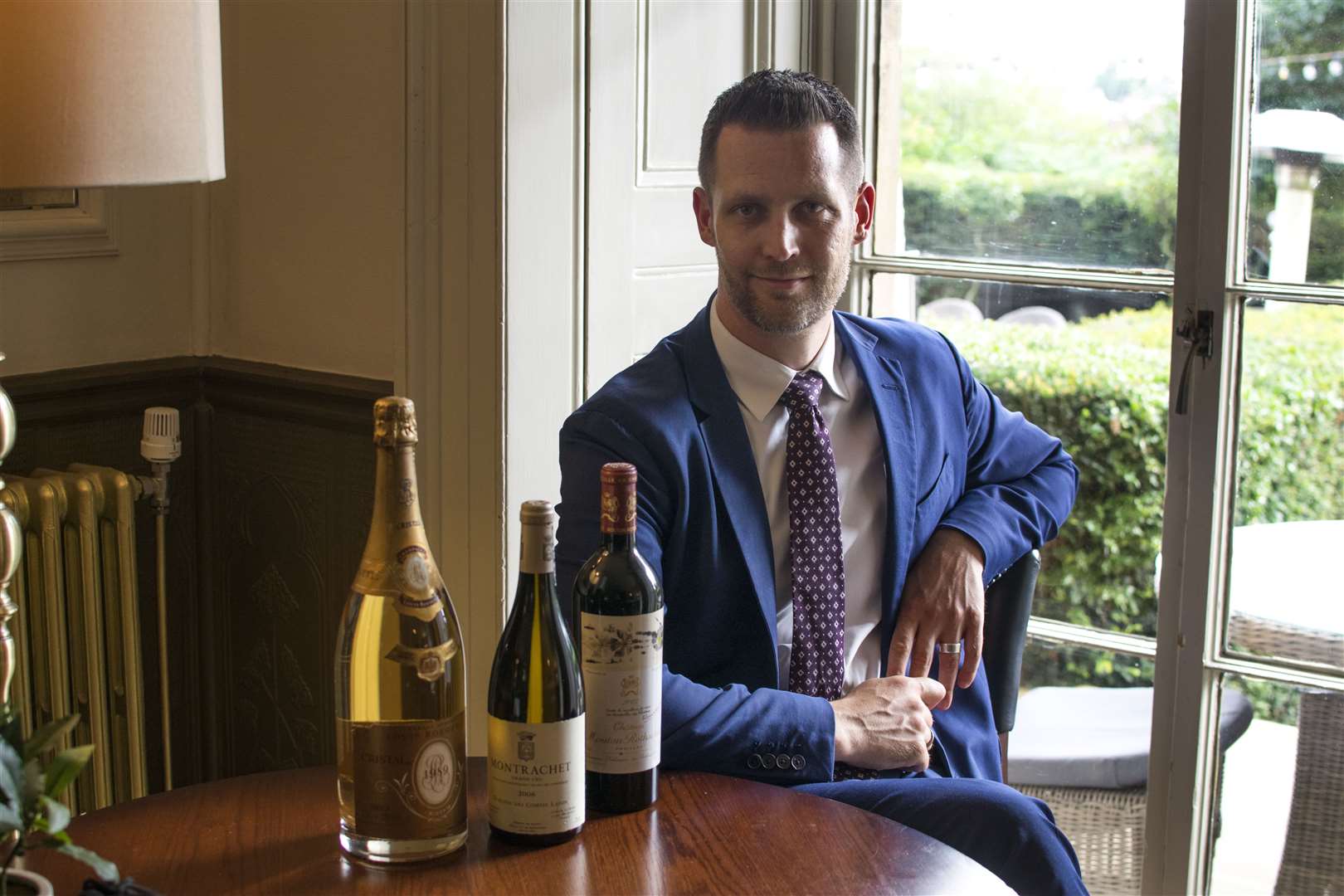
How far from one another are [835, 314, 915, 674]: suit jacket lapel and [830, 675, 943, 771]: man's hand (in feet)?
0.43

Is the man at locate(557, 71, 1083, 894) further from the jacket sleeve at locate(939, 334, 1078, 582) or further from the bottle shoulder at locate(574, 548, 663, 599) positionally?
the bottle shoulder at locate(574, 548, 663, 599)

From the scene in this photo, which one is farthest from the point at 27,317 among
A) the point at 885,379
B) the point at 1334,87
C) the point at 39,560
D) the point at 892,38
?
the point at 1334,87

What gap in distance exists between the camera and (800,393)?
5.96 feet

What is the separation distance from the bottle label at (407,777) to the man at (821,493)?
0.42 m

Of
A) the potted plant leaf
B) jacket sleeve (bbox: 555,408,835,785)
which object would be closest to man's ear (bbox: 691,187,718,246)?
jacket sleeve (bbox: 555,408,835,785)

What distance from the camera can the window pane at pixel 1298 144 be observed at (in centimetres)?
212

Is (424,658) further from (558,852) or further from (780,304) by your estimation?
(780,304)

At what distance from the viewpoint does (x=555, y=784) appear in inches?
46.1

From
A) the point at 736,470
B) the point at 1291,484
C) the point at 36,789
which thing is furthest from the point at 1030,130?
the point at 36,789

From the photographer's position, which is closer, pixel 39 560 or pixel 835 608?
pixel 835 608

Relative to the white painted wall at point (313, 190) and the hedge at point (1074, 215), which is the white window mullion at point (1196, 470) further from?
the white painted wall at point (313, 190)

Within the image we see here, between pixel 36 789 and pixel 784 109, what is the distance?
126 centimetres

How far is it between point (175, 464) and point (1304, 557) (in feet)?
5.85

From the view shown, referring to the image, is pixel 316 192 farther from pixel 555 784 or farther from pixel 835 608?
pixel 555 784
